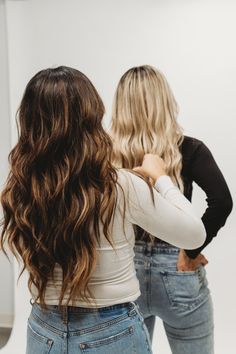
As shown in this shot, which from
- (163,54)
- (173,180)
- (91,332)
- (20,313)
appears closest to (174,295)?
(173,180)

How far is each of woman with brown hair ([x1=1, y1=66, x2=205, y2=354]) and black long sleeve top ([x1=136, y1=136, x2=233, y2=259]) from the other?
38 cm

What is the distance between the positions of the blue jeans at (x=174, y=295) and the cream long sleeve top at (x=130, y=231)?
1.08 ft

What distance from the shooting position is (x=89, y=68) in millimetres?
2570

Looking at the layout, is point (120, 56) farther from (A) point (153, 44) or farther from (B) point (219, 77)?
(B) point (219, 77)

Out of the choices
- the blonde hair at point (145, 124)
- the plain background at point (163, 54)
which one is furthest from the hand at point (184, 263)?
the plain background at point (163, 54)

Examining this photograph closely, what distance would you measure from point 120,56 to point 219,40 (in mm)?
490

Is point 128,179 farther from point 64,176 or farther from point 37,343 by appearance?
point 37,343

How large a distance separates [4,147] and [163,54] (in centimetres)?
97

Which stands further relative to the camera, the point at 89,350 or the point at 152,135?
the point at 152,135

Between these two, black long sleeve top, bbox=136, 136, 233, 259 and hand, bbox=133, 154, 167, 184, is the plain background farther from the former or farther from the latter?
hand, bbox=133, 154, 167, 184

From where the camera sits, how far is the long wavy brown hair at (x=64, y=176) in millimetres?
967

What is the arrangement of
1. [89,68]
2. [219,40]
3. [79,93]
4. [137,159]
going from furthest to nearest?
[89,68] < [219,40] < [137,159] < [79,93]

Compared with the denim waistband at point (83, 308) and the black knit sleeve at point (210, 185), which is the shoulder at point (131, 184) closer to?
the denim waistband at point (83, 308)

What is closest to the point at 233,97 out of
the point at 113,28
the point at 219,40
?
the point at 219,40
